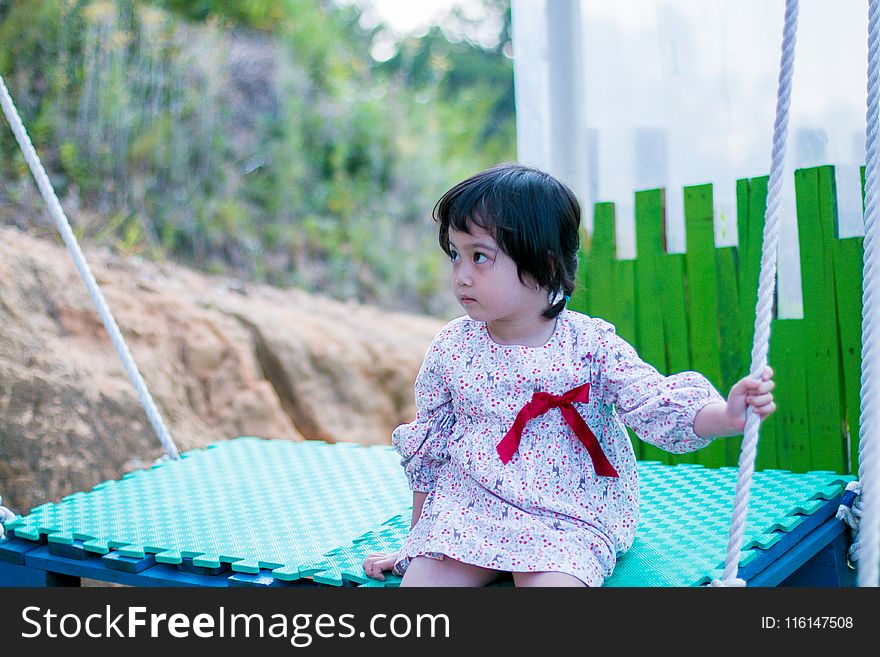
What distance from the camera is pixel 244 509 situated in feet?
7.27

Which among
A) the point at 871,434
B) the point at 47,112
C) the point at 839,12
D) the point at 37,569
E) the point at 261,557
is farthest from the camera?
the point at 47,112

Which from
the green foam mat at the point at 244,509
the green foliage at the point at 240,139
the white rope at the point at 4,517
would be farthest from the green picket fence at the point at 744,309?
the green foliage at the point at 240,139

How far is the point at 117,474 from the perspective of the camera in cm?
319

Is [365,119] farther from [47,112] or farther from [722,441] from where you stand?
[722,441]

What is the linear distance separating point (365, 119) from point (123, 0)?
1.85 meters

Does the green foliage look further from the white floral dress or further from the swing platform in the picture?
the white floral dress

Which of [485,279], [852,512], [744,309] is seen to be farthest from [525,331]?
[744,309]

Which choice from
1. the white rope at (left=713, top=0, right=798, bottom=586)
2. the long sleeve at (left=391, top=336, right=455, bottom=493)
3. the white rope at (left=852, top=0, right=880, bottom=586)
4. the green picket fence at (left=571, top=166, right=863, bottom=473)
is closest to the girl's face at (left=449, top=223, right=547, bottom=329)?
the long sleeve at (left=391, top=336, right=455, bottom=493)

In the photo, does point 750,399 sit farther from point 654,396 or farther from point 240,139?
point 240,139

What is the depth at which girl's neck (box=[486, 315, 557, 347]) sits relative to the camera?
1735mm

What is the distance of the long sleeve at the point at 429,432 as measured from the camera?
5.83ft

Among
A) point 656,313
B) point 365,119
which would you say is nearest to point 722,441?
point 656,313

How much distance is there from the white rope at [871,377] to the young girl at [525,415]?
31 centimetres

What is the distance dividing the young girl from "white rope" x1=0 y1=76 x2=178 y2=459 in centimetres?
105
